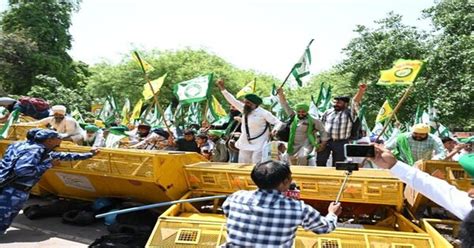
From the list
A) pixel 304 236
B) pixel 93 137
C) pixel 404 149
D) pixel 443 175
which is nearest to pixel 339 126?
pixel 404 149

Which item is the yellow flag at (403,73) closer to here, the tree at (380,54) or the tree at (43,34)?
the tree at (380,54)

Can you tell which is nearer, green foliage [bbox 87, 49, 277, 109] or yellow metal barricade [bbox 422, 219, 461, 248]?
yellow metal barricade [bbox 422, 219, 461, 248]

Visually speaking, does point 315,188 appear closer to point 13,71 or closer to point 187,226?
point 187,226

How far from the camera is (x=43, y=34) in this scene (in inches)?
1197

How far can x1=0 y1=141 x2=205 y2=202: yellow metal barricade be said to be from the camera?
572 centimetres

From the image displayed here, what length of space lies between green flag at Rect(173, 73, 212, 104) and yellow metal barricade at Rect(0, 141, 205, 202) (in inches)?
118

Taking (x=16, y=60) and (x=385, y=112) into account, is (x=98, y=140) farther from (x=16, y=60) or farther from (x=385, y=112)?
(x=16, y=60)

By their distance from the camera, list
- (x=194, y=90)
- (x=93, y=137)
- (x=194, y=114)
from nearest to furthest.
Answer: (x=93, y=137) → (x=194, y=90) → (x=194, y=114)

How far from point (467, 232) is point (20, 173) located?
4701 millimetres

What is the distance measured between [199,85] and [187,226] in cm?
526

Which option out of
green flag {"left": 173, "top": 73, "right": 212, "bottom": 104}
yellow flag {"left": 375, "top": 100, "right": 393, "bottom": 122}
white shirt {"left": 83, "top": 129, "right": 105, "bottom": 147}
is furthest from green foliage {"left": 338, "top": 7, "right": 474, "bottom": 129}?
white shirt {"left": 83, "top": 129, "right": 105, "bottom": 147}

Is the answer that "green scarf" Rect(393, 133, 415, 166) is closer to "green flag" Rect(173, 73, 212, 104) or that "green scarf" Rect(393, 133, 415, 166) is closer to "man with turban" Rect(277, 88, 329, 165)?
"man with turban" Rect(277, 88, 329, 165)

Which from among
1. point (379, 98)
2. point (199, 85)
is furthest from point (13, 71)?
point (199, 85)

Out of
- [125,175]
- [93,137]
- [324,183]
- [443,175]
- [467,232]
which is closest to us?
[467,232]
